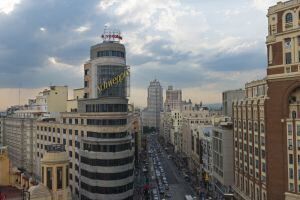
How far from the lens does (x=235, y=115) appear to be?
82.6 metres

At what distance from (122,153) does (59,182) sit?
30033 millimetres

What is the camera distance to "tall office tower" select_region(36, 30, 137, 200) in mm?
70625

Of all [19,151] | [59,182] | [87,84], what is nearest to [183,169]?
[19,151]

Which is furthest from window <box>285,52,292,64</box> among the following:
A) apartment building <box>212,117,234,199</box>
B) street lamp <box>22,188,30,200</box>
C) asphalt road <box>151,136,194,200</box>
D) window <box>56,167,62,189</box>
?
asphalt road <box>151,136,194,200</box>

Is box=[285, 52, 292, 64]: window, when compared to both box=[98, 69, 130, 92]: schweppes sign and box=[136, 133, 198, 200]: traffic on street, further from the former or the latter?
box=[136, 133, 198, 200]: traffic on street

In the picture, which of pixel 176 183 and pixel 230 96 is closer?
pixel 176 183

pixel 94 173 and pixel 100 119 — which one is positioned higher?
pixel 100 119

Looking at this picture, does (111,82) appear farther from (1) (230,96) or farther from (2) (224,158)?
(1) (230,96)

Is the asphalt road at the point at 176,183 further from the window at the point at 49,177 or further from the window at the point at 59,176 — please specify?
the window at the point at 49,177

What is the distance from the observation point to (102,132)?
72.2 meters

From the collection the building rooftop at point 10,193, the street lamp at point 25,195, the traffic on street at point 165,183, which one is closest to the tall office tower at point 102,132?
the building rooftop at point 10,193

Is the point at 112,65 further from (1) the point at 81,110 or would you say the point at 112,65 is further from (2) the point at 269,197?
(2) the point at 269,197

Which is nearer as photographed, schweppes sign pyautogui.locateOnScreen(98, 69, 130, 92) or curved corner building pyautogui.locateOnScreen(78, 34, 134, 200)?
curved corner building pyautogui.locateOnScreen(78, 34, 134, 200)

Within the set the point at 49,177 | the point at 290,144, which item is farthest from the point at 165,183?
the point at 49,177
